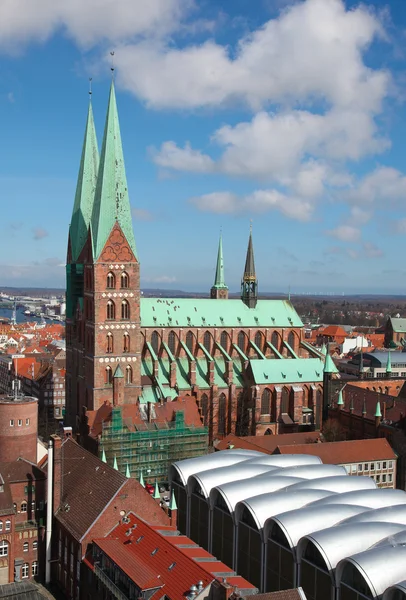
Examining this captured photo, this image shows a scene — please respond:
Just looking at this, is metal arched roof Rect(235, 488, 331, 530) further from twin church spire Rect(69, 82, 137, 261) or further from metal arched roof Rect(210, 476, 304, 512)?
twin church spire Rect(69, 82, 137, 261)

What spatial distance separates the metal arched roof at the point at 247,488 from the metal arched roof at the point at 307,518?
189 inches

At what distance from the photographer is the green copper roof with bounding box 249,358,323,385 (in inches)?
3622

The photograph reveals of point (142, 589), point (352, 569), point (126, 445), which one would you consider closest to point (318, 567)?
point (352, 569)

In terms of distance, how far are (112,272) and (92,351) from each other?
987 centimetres

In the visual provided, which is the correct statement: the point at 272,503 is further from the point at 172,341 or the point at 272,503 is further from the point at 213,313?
the point at 213,313

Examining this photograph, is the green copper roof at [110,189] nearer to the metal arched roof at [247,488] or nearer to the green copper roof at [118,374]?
the green copper roof at [118,374]

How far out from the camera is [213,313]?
97.0m

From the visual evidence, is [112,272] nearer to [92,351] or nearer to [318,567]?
[92,351]

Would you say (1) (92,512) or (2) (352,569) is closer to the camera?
(2) (352,569)

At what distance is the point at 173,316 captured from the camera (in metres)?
93.6

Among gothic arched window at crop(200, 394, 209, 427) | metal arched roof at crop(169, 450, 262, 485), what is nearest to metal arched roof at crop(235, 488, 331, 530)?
metal arched roof at crop(169, 450, 262, 485)

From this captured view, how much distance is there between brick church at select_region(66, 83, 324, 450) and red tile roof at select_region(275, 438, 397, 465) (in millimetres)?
17575

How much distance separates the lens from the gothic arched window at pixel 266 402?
92375 mm

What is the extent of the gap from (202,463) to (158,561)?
17266 mm
